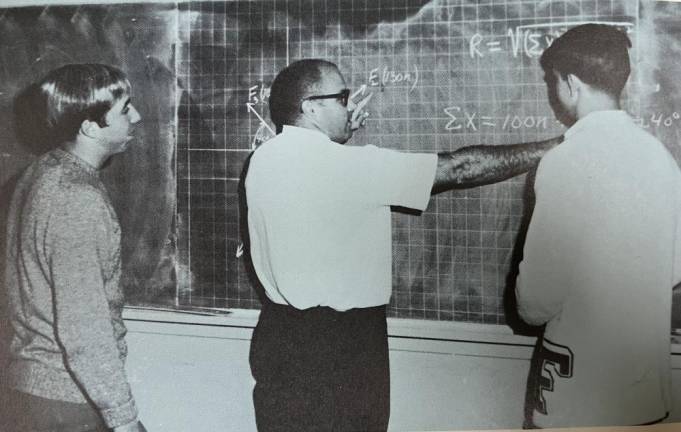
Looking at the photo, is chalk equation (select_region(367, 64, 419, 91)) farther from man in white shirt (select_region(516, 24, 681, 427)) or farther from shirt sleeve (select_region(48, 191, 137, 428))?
shirt sleeve (select_region(48, 191, 137, 428))

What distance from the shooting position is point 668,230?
119 centimetres

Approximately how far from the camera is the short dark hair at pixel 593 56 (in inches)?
47.5

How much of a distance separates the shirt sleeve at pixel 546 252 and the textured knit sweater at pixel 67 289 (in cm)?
86

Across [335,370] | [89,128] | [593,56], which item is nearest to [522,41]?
[593,56]

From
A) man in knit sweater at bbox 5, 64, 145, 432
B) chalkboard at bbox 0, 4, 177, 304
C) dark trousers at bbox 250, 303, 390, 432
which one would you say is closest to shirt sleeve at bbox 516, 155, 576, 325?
dark trousers at bbox 250, 303, 390, 432

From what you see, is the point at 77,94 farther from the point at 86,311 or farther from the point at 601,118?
the point at 601,118

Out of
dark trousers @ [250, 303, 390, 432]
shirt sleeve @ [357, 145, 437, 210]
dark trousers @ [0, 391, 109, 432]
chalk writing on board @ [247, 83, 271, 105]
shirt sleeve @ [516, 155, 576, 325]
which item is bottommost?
dark trousers @ [0, 391, 109, 432]

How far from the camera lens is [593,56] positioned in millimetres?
1214

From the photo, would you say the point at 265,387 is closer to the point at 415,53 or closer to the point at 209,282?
the point at 209,282

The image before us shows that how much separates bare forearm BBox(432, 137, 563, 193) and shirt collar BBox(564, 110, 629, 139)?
9 centimetres

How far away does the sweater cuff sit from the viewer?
1243 millimetres

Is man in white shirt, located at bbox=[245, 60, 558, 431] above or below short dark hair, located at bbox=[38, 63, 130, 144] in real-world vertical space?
below

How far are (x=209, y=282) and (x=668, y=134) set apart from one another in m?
1.01

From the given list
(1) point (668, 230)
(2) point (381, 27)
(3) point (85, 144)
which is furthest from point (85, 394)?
(1) point (668, 230)
